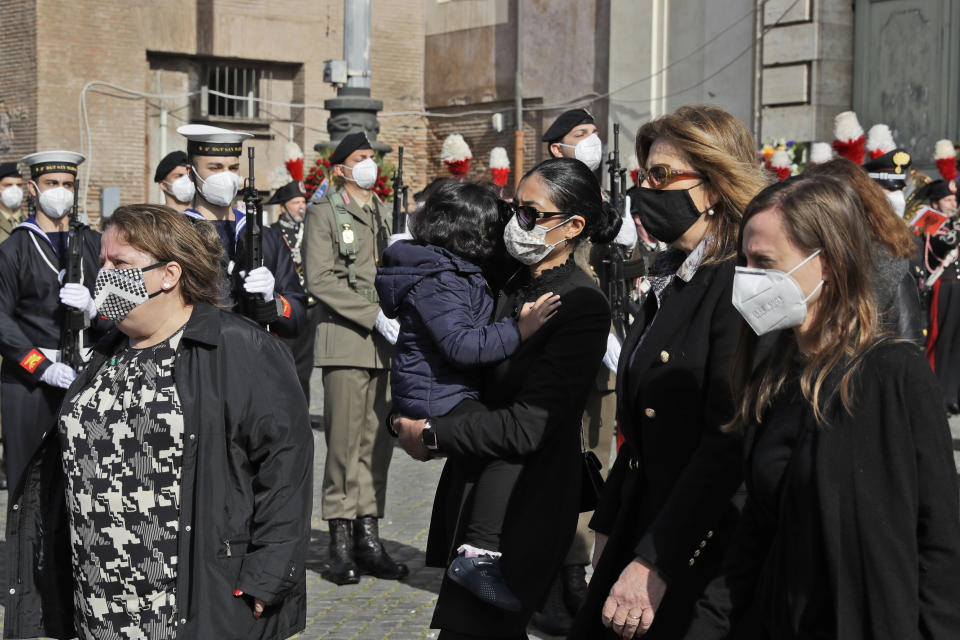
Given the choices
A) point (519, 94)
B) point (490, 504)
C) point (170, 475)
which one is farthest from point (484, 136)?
point (170, 475)

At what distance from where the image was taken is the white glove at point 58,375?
6.55 meters

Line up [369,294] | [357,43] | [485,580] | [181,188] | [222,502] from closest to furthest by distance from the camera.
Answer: [222,502], [485,580], [369,294], [181,188], [357,43]

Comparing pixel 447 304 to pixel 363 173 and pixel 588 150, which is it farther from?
pixel 363 173

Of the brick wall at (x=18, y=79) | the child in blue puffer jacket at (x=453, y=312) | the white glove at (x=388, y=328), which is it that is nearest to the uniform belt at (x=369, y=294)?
the white glove at (x=388, y=328)

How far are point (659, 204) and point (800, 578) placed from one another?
3.94 feet

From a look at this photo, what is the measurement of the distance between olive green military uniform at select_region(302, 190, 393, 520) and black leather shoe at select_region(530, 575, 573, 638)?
4.37 ft

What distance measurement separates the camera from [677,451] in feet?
11.1

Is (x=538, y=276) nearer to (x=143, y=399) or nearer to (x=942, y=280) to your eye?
(x=143, y=399)

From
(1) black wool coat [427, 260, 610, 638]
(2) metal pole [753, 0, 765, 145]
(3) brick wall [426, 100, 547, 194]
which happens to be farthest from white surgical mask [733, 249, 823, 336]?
(3) brick wall [426, 100, 547, 194]

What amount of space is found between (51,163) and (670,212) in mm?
4836

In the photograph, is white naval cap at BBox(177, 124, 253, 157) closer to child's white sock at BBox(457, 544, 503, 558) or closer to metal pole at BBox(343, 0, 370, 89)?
child's white sock at BBox(457, 544, 503, 558)

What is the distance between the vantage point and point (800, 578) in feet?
8.87

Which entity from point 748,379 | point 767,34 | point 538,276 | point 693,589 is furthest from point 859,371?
point 767,34

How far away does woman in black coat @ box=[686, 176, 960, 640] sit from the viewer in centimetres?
260
